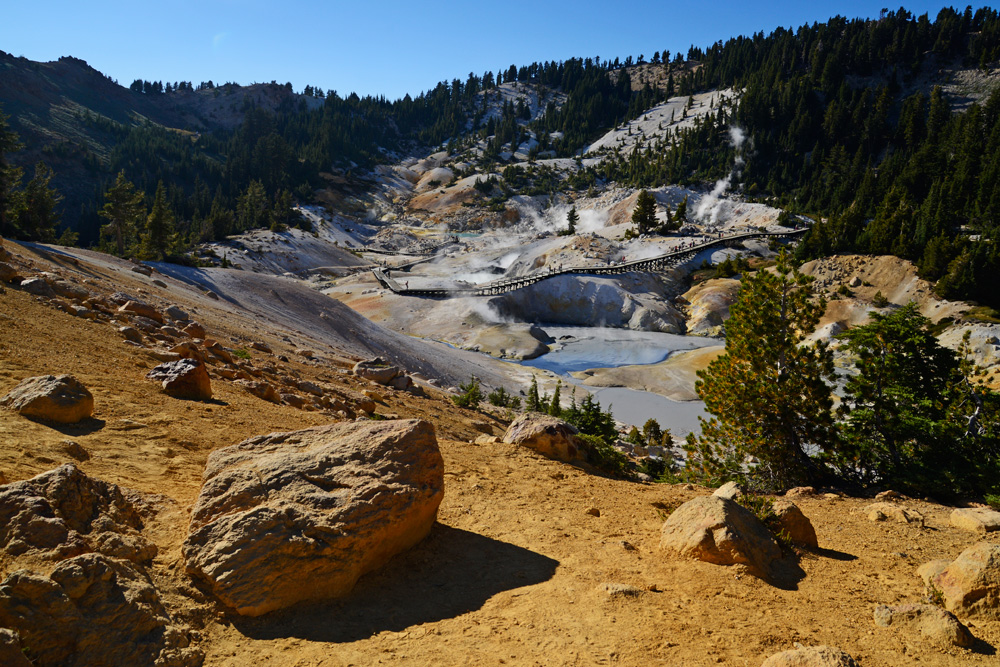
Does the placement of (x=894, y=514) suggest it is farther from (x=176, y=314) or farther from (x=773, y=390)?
(x=176, y=314)

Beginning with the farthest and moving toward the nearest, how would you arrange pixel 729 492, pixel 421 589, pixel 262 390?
1. pixel 262 390
2. pixel 729 492
3. pixel 421 589

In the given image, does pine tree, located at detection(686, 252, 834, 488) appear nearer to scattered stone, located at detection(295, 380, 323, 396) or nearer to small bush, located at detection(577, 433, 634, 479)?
small bush, located at detection(577, 433, 634, 479)

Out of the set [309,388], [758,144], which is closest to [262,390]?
[309,388]

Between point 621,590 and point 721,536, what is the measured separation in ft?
5.22

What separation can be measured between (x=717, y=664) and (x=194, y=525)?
17.4 ft

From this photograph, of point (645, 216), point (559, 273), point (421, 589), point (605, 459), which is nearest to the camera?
point (421, 589)

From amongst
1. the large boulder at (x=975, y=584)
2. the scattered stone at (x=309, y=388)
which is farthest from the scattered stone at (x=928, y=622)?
the scattered stone at (x=309, y=388)

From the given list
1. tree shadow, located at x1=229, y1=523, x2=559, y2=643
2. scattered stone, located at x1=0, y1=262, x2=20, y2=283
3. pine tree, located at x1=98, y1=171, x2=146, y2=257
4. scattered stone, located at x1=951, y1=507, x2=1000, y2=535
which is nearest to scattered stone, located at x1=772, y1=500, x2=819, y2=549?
scattered stone, located at x1=951, y1=507, x2=1000, y2=535

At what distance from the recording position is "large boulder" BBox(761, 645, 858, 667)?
171 inches

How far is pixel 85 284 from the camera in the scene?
18.0 metres

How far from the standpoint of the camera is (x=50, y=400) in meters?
7.60

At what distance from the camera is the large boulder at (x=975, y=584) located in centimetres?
565

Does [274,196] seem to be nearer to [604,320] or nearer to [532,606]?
[604,320]

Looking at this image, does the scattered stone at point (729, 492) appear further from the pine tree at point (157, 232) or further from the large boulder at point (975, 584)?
the pine tree at point (157, 232)
